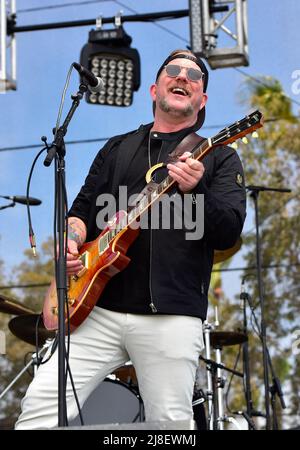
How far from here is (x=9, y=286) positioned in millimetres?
8867

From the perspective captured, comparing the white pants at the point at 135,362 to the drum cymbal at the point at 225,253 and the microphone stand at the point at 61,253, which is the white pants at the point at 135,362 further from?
the drum cymbal at the point at 225,253

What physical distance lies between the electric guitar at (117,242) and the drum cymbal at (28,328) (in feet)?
7.08

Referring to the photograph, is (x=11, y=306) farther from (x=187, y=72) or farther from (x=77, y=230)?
(x=187, y=72)

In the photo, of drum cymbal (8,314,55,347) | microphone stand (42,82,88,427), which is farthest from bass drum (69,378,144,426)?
microphone stand (42,82,88,427)

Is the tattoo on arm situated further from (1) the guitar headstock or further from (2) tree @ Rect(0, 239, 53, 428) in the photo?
(2) tree @ Rect(0, 239, 53, 428)

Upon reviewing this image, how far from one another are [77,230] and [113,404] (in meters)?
1.77

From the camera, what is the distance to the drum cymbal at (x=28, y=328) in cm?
570

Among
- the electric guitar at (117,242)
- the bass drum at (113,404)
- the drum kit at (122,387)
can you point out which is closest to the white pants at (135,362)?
the electric guitar at (117,242)

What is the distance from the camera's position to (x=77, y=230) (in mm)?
3646

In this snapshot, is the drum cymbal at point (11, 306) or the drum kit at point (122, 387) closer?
the drum kit at point (122, 387)

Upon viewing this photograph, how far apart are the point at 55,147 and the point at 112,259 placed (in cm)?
48

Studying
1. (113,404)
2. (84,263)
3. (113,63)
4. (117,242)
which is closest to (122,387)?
(113,404)

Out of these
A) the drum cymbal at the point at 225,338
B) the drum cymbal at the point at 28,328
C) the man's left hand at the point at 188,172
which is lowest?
the drum cymbal at the point at 225,338
